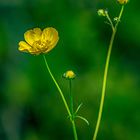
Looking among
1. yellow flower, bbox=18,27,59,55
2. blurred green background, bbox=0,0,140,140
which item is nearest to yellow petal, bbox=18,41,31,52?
yellow flower, bbox=18,27,59,55

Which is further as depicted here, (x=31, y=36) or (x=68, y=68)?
(x=68, y=68)

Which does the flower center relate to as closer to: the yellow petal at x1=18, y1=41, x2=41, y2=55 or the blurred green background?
the yellow petal at x1=18, y1=41, x2=41, y2=55

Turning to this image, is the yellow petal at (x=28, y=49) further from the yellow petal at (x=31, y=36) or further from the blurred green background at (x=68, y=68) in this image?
the blurred green background at (x=68, y=68)

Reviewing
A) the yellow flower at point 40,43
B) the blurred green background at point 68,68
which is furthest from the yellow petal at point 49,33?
the blurred green background at point 68,68

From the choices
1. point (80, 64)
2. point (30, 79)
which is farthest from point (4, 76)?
point (80, 64)

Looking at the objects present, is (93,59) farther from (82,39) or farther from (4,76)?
(4,76)

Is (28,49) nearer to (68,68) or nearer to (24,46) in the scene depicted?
A: (24,46)

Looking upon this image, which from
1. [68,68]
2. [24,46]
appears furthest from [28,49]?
[68,68]
